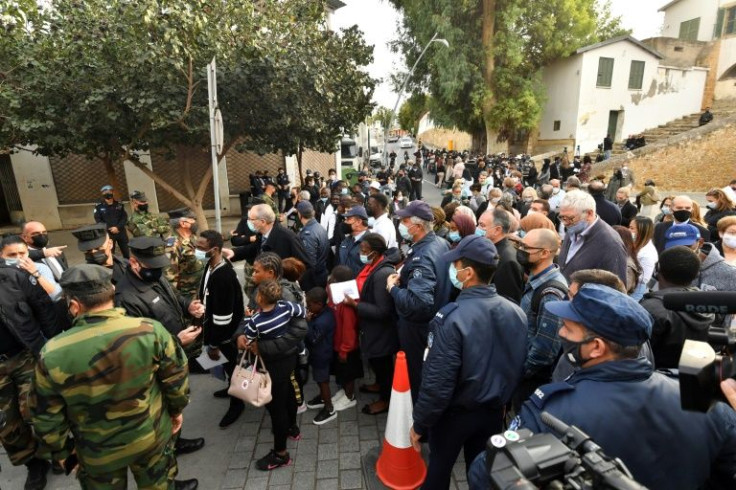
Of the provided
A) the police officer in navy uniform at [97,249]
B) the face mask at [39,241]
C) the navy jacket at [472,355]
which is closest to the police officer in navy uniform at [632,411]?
the navy jacket at [472,355]

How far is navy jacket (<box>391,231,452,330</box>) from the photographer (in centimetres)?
320

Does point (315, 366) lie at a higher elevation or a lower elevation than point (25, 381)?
lower

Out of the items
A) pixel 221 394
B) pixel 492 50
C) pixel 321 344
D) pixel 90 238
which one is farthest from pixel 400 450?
pixel 492 50

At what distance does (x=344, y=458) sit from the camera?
11.5 ft

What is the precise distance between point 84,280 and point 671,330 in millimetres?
3543

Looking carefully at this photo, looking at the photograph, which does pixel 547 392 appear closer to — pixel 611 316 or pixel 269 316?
pixel 611 316

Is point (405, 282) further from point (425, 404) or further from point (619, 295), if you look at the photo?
point (619, 295)

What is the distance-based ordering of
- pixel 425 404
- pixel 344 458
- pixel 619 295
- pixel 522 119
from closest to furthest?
pixel 619 295, pixel 425 404, pixel 344 458, pixel 522 119

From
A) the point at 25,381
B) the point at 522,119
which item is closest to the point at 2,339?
the point at 25,381

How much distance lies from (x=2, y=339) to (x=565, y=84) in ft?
97.4

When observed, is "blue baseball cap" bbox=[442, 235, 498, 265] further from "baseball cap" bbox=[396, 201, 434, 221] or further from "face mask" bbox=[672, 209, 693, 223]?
"face mask" bbox=[672, 209, 693, 223]

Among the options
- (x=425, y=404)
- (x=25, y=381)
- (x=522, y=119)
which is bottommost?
(x=25, y=381)

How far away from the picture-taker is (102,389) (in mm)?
2203

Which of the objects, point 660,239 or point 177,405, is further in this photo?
point 660,239
